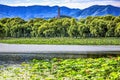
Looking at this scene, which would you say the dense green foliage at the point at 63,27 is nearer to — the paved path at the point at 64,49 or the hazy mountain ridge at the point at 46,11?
the hazy mountain ridge at the point at 46,11

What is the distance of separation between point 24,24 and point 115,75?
1853 centimetres

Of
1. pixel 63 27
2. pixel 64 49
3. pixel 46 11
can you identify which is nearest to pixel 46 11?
pixel 46 11

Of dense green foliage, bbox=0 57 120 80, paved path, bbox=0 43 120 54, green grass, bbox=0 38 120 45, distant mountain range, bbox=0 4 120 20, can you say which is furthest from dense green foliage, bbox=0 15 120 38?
dense green foliage, bbox=0 57 120 80

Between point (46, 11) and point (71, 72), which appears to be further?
point (46, 11)

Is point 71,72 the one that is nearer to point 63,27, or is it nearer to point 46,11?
point 63,27

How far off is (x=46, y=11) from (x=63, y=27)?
125 centimetres

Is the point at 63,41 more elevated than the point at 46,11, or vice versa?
the point at 46,11

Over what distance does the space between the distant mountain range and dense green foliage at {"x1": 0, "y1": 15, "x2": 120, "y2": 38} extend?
0.34 metres

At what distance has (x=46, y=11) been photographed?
2298 centimetres

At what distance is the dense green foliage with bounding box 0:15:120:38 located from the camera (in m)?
20.3

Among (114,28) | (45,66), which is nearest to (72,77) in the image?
(45,66)

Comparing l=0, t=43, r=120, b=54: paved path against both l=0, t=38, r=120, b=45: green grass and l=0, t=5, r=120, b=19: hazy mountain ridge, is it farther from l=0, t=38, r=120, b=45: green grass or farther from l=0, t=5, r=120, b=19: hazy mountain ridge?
l=0, t=5, r=120, b=19: hazy mountain ridge

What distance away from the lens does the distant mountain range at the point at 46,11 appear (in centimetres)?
2211

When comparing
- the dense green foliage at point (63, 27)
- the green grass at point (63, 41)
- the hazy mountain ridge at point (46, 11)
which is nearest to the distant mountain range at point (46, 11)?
the hazy mountain ridge at point (46, 11)
